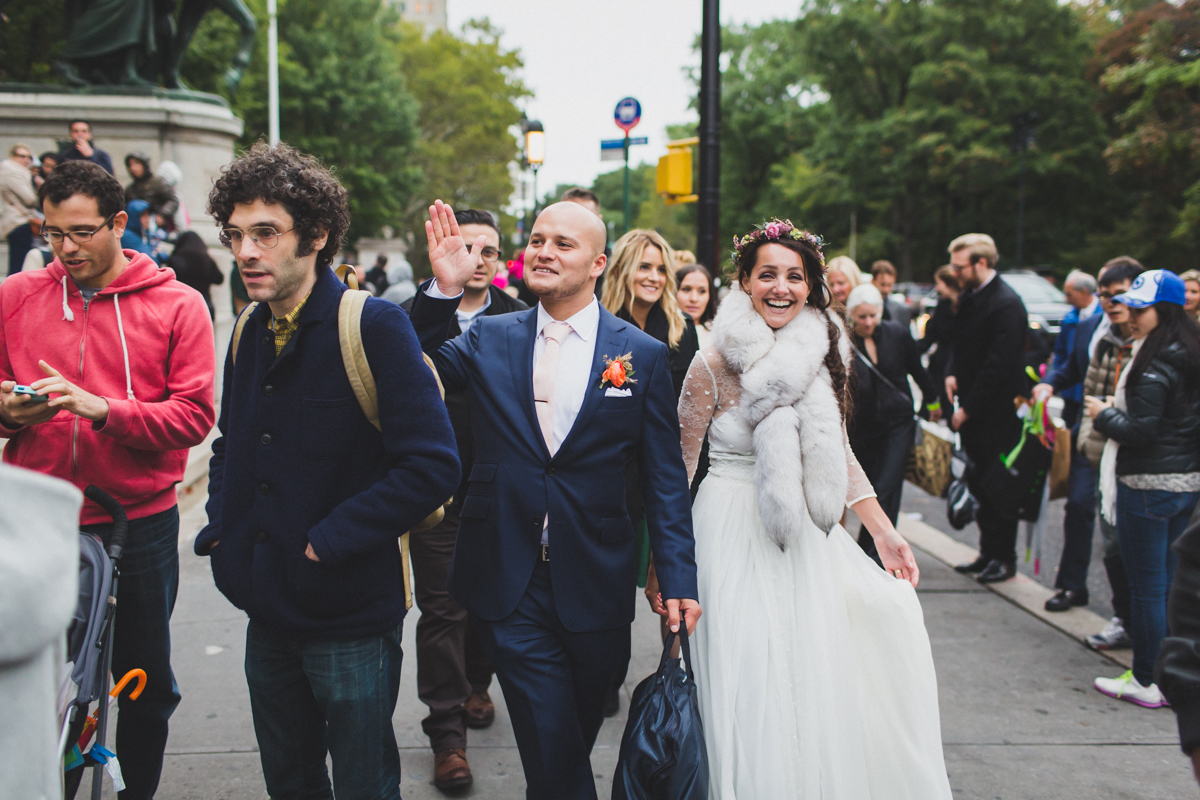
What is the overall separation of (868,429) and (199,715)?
393cm

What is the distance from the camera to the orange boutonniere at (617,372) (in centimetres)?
276

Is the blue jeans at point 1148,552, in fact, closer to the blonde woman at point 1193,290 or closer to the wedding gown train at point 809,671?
the wedding gown train at point 809,671

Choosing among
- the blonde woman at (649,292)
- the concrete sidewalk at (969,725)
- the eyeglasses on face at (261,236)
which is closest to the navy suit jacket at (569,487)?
the eyeglasses on face at (261,236)

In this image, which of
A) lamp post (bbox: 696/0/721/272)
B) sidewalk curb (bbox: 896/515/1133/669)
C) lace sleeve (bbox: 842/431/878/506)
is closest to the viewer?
lace sleeve (bbox: 842/431/878/506)

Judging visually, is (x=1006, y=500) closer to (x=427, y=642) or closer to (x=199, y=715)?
(x=427, y=642)

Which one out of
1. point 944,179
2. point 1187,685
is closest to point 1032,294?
point 944,179

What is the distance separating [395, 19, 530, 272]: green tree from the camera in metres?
44.4

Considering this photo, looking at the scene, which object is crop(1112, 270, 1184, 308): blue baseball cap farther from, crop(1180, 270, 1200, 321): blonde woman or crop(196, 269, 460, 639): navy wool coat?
crop(196, 269, 460, 639): navy wool coat

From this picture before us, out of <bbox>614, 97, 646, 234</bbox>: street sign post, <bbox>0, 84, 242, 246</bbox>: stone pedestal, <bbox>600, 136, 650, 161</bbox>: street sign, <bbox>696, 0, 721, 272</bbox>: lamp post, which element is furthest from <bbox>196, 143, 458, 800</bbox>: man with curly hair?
<bbox>614, 97, 646, 234</bbox>: street sign post

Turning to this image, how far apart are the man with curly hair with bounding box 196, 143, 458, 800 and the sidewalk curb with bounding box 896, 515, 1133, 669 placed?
4289 millimetres

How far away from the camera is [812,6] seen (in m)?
35.5

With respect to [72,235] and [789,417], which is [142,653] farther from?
[789,417]

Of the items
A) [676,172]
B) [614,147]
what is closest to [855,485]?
[676,172]

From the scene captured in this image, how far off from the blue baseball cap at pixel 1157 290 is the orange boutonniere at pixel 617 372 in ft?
9.55
